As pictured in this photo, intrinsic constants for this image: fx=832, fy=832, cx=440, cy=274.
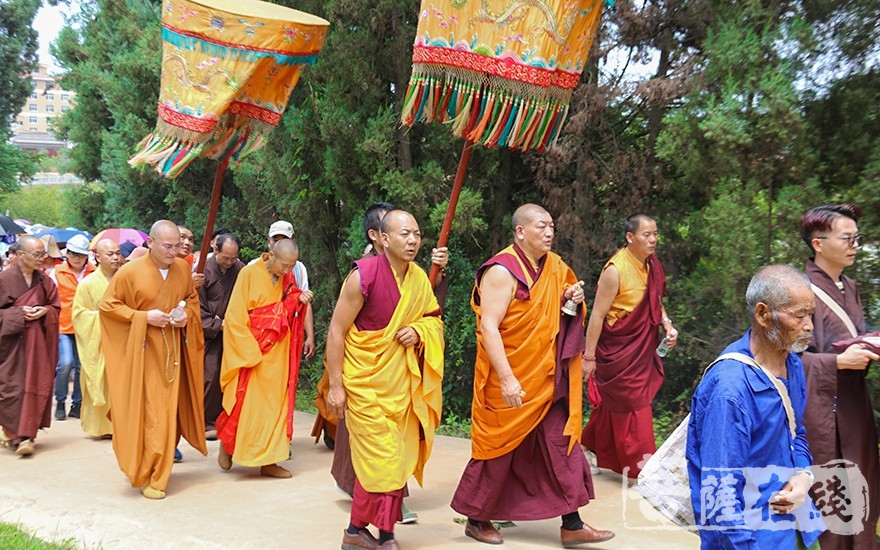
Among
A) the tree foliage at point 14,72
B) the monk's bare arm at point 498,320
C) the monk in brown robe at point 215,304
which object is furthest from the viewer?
the tree foliage at point 14,72

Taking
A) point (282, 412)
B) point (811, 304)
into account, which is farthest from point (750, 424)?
point (282, 412)

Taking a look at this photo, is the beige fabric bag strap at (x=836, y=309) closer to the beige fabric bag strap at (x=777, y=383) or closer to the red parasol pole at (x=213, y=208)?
the beige fabric bag strap at (x=777, y=383)

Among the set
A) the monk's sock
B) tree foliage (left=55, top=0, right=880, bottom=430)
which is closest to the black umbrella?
tree foliage (left=55, top=0, right=880, bottom=430)

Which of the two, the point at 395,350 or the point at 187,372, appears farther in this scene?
the point at 187,372

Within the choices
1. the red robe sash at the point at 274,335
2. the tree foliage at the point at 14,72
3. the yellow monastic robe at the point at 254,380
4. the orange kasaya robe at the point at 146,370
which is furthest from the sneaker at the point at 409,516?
the tree foliage at the point at 14,72

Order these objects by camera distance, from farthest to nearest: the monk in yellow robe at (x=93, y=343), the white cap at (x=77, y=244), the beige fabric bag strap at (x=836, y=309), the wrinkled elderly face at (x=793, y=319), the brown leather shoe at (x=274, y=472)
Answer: the white cap at (x=77, y=244), the monk in yellow robe at (x=93, y=343), the brown leather shoe at (x=274, y=472), the beige fabric bag strap at (x=836, y=309), the wrinkled elderly face at (x=793, y=319)

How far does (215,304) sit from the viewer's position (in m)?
7.56

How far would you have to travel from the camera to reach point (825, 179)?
5875 millimetres

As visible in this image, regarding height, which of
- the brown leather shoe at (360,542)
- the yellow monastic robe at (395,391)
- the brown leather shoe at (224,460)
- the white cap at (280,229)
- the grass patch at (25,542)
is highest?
the white cap at (280,229)

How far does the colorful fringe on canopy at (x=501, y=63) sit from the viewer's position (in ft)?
15.7

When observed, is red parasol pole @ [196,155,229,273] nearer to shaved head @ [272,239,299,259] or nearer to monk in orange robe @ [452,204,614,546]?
shaved head @ [272,239,299,259]

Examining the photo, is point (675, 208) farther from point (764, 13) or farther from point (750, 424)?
point (750, 424)

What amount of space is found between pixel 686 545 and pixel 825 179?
9.21 feet

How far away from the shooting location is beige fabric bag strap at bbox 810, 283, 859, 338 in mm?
3832
